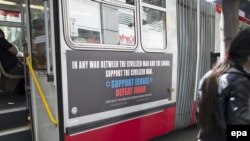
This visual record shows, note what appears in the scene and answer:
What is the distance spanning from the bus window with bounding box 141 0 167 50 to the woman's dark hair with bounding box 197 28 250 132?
2200 millimetres

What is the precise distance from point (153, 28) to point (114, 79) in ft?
3.70

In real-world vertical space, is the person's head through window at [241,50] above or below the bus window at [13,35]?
below

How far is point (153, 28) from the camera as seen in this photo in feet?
14.3

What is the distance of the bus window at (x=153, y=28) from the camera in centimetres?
416

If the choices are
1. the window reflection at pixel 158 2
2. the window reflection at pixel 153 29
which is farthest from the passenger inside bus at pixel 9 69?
the window reflection at pixel 158 2

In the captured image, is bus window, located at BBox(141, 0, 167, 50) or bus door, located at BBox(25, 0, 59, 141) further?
bus window, located at BBox(141, 0, 167, 50)

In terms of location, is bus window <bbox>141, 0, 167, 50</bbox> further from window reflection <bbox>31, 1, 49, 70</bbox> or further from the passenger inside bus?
the passenger inside bus

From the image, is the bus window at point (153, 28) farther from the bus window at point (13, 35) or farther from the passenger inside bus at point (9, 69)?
the bus window at point (13, 35)

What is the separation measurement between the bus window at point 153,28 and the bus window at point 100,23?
0.87 ft

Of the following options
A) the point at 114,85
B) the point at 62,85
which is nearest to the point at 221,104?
the point at 62,85

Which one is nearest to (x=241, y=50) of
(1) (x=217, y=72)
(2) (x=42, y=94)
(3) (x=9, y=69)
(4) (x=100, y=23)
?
(1) (x=217, y=72)

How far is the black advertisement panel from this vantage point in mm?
3166

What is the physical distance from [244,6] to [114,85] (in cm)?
608

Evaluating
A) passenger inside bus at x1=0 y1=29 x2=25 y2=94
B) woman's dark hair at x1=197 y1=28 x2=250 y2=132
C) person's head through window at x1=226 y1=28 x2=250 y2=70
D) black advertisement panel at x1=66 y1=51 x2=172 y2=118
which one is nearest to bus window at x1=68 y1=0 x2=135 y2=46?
black advertisement panel at x1=66 y1=51 x2=172 y2=118
